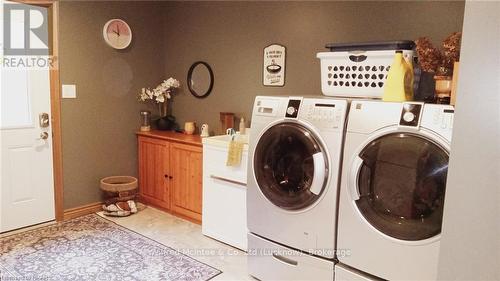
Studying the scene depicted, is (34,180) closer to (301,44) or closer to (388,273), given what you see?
(301,44)

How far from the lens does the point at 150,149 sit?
12.8ft

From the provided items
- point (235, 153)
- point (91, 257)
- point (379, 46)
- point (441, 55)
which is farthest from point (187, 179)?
point (441, 55)

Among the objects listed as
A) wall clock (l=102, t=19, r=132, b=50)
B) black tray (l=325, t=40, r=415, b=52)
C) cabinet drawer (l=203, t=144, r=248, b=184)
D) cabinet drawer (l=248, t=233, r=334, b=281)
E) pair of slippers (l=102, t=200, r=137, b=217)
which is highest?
wall clock (l=102, t=19, r=132, b=50)

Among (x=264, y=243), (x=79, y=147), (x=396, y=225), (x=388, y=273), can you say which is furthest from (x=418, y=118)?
(x=79, y=147)

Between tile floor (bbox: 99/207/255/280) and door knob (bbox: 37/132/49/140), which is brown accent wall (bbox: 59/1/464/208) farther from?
tile floor (bbox: 99/207/255/280)

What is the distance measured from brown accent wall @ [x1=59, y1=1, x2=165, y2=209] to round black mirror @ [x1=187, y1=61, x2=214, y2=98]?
0.50m

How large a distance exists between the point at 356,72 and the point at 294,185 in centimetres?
82

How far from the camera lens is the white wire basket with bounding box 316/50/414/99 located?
2229 millimetres

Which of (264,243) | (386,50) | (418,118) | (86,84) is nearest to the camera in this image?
(418,118)

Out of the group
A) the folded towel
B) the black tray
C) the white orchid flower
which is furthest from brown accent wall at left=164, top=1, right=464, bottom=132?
the folded towel

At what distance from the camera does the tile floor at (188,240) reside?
105 inches

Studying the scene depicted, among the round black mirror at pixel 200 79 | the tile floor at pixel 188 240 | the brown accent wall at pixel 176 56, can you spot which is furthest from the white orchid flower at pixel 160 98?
the tile floor at pixel 188 240

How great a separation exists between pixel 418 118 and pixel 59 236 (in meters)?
2.95

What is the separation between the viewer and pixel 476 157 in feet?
3.15
